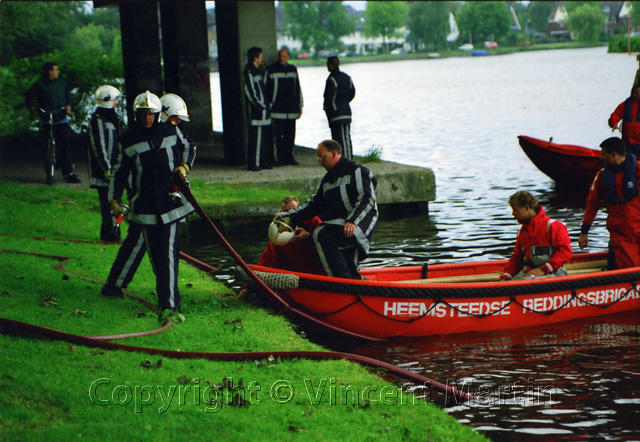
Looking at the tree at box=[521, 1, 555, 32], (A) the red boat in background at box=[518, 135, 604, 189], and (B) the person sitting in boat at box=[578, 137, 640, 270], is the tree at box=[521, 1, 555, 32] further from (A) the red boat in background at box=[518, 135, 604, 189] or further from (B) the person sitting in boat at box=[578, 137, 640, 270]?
(B) the person sitting in boat at box=[578, 137, 640, 270]

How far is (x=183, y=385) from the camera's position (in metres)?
6.23

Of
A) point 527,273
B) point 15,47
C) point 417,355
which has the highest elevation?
point 15,47

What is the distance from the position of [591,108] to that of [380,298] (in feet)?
110

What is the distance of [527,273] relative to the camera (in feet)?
29.3

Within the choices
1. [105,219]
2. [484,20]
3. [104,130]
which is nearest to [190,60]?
[105,219]

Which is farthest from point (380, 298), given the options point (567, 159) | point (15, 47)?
point (15, 47)

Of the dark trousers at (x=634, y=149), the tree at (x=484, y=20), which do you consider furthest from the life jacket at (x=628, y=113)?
the tree at (x=484, y=20)

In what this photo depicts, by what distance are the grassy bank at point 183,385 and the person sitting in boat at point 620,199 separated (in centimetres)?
350

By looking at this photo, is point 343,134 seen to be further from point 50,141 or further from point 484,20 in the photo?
point 484,20

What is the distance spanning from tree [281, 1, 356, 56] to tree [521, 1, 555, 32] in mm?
43142

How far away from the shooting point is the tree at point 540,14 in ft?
601

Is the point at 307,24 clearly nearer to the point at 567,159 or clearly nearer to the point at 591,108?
the point at 591,108

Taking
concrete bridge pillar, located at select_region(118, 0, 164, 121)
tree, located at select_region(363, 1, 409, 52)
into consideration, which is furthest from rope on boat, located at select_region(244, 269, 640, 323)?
tree, located at select_region(363, 1, 409, 52)

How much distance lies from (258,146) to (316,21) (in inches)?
5971
